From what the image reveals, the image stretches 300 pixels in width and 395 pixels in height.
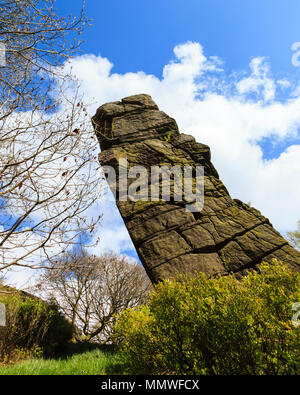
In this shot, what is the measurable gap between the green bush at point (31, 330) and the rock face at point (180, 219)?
15.9 feet

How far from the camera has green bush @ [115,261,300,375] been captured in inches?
119

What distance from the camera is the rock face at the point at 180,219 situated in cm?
705

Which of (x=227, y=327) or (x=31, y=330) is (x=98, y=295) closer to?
(x=31, y=330)

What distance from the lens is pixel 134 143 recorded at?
30.6 ft

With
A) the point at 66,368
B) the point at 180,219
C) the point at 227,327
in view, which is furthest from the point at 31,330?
the point at 227,327

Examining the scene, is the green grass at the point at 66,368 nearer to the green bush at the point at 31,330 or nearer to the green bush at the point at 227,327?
the green bush at the point at 227,327

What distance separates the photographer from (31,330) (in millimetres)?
8656

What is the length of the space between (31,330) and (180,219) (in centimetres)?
637

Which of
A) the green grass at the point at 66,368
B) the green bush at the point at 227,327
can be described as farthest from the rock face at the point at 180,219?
the green grass at the point at 66,368

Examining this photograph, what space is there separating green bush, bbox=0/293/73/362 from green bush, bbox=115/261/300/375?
598cm
